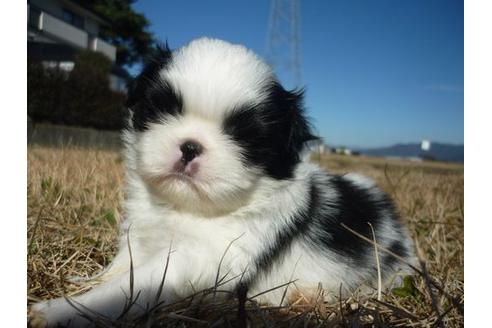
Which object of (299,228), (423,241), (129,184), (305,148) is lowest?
(423,241)

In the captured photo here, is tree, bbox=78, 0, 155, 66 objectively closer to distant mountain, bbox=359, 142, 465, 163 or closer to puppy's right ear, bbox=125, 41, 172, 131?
puppy's right ear, bbox=125, 41, 172, 131

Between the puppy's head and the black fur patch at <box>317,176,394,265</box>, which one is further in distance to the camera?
the black fur patch at <box>317,176,394,265</box>

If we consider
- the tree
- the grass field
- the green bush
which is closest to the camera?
the grass field

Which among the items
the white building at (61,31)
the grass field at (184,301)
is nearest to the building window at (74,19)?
the white building at (61,31)

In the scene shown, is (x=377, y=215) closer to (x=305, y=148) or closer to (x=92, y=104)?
(x=305, y=148)

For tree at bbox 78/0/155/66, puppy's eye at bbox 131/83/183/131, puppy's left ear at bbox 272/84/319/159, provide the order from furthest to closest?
tree at bbox 78/0/155/66 → puppy's left ear at bbox 272/84/319/159 → puppy's eye at bbox 131/83/183/131

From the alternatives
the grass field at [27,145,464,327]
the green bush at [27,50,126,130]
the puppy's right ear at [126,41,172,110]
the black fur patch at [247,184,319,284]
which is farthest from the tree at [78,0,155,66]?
the black fur patch at [247,184,319,284]

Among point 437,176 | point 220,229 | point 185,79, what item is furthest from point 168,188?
point 437,176
